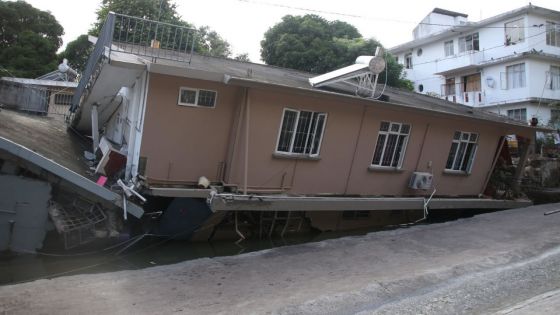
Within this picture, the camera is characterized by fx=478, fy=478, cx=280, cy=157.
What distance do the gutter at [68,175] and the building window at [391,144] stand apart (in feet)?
22.0

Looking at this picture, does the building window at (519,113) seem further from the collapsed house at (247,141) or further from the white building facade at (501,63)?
the collapsed house at (247,141)

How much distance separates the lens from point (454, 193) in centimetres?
1584

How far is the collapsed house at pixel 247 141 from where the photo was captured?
10.3 metres

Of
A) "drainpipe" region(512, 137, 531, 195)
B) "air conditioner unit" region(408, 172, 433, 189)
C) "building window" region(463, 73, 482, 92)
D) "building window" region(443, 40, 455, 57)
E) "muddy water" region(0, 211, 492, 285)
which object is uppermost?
"building window" region(443, 40, 455, 57)

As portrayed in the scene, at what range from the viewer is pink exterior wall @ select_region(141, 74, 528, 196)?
1044 centimetres

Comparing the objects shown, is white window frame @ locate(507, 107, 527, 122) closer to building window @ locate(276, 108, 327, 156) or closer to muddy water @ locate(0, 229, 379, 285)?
building window @ locate(276, 108, 327, 156)

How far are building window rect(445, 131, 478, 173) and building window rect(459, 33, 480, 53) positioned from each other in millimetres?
20321

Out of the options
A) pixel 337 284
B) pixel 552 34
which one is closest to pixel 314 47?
pixel 552 34

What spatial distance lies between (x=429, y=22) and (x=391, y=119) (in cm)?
2778

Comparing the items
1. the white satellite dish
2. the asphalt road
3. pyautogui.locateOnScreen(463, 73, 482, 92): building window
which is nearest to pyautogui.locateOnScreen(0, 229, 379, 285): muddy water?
the asphalt road

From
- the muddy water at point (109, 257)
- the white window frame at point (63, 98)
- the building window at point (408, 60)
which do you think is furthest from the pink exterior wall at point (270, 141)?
the building window at point (408, 60)

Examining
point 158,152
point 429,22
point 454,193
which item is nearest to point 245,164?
point 158,152

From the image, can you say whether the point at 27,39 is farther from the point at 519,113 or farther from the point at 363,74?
the point at 519,113

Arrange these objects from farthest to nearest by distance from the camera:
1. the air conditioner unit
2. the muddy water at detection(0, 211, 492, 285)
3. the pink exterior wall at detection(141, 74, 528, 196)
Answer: the air conditioner unit
the pink exterior wall at detection(141, 74, 528, 196)
the muddy water at detection(0, 211, 492, 285)
